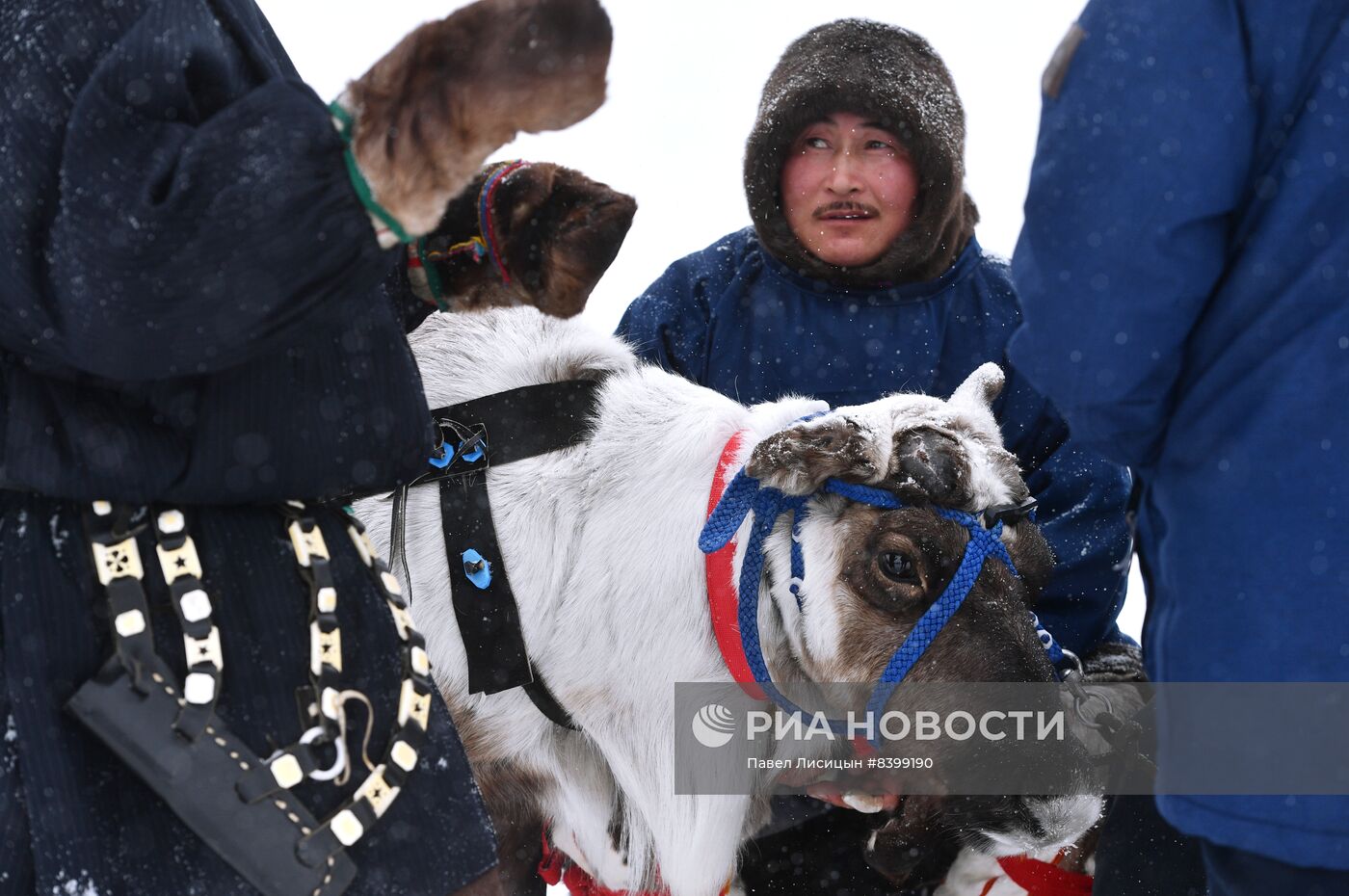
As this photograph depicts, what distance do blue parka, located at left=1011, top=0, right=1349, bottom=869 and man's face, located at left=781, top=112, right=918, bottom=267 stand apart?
4.92 ft

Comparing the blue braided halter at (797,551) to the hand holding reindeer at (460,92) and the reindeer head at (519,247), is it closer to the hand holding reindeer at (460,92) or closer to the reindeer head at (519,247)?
the reindeer head at (519,247)

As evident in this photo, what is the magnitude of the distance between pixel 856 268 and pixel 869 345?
A: 8.4 inches

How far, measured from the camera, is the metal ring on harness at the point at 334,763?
103 cm

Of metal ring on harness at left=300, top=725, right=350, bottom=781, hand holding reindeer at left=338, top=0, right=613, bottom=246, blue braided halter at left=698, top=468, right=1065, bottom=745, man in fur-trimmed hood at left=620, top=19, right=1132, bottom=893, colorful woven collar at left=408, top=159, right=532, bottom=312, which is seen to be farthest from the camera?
man in fur-trimmed hood at left=620, top=19, right=1132, bottom=893

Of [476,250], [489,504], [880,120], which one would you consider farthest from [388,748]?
[880,120]

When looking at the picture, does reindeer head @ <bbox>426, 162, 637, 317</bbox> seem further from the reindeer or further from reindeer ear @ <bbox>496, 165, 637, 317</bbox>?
the reindeer

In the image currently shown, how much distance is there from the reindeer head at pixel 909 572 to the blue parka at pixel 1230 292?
1.64 ft

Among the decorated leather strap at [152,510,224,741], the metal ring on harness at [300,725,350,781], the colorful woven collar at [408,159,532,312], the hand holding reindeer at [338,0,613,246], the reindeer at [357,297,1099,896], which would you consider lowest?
the reindeer at [357,297,1099,896]

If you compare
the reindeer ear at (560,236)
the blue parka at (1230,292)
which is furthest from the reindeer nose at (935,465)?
the reindeer ear at (560,236)

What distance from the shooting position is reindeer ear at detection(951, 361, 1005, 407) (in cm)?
212

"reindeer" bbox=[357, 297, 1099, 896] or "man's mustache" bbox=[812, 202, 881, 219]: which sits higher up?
"man's mustache" bbox=[812, 202, 881, 219]

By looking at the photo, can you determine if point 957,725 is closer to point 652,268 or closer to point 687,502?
point 687,502

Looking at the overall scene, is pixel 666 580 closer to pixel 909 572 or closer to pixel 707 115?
pixel 909 572

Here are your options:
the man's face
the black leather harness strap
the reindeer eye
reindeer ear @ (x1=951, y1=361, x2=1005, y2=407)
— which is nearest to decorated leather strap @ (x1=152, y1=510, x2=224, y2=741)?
the black leather harness strap
